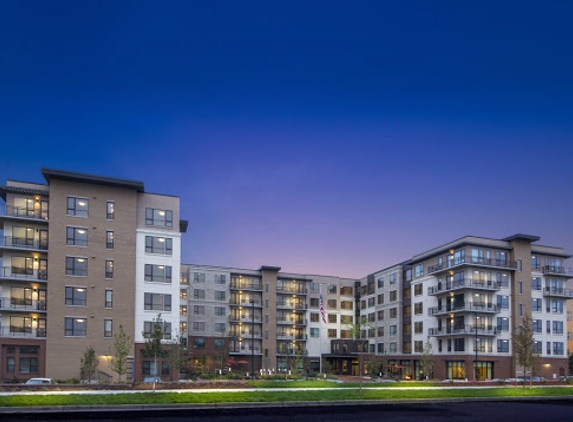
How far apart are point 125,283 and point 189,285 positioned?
32.5 metres

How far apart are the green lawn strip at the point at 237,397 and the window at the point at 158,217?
103ft

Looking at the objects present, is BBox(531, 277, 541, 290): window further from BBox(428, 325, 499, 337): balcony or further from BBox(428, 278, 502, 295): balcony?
BBox(428, 325, 499, 337): balcony

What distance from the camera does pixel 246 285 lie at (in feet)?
312

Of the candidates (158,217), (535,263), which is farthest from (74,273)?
(535,263)

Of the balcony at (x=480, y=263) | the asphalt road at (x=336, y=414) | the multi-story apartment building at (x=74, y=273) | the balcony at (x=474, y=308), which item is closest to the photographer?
the asphalt road at (x=336, y=414)

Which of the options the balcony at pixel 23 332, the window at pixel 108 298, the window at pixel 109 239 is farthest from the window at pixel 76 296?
the window at pixel 109 239

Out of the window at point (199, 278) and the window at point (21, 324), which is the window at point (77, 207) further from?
the window at point (199, 278)

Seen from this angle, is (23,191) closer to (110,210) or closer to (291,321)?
(110,210)

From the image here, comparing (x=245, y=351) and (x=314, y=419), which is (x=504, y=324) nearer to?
(x=245, y=351)

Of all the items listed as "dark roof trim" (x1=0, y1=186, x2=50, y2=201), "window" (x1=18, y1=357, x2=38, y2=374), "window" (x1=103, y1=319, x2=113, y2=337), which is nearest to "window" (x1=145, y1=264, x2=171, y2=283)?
"window" (x1=103, y1=319, x2=113, y2=337)

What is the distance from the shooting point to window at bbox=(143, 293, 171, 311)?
5938 cm

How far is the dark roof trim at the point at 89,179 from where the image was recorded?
57.0 meters

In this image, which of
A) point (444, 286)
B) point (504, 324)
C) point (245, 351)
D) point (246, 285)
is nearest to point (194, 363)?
point (245, 351)

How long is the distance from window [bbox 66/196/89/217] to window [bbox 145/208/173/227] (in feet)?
21.3
